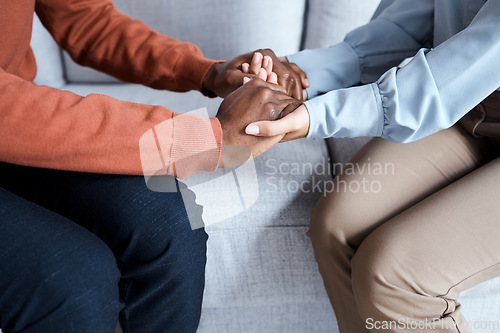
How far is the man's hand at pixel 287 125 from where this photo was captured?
70 centimetres

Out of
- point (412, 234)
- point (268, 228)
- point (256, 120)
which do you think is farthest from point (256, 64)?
point (412, 234)

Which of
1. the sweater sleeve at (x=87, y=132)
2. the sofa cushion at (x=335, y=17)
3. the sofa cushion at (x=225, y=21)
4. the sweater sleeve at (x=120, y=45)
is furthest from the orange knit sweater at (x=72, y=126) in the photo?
the sofa cushion at (x=335, y=17)

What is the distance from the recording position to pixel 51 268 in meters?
0.57

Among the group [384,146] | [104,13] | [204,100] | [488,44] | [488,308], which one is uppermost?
[488,44]

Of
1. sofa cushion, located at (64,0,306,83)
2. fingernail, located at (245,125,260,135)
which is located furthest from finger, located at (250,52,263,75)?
sofa cushion, located at (64,0,306,83)

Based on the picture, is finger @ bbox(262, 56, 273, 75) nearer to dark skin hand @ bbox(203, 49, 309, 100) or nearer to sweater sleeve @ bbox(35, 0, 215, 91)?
dark skin hand @ bbox(203, 49, 309, 100)

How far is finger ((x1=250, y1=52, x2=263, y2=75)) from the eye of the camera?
0.89 metres

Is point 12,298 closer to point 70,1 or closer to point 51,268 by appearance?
point 51,268

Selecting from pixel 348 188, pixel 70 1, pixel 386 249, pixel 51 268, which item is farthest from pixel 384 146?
pixel 70 1

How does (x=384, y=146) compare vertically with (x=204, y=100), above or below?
above

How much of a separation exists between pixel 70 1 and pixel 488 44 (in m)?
0.79

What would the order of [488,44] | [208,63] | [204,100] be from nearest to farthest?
1. [488,44]
2. [208,63]
3. [204,100]

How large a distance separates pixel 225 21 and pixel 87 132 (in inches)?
28.8

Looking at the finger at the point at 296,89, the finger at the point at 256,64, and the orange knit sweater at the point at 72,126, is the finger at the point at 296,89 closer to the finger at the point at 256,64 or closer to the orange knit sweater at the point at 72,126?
the finger at the point at 256,64
